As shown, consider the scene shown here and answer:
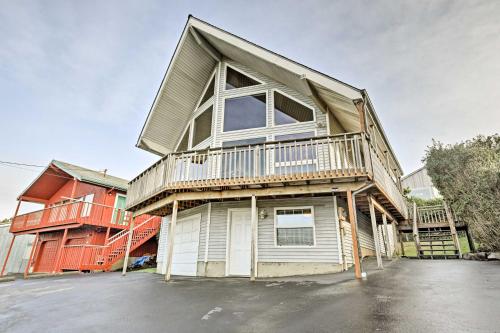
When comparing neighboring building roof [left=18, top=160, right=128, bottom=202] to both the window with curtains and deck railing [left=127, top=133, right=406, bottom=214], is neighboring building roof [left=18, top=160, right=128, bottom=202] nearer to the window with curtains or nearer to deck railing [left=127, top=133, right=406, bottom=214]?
the window with curtains

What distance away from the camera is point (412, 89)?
43.6 feet

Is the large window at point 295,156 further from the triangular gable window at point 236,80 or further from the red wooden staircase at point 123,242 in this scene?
the red wooden staircase at point 123,242

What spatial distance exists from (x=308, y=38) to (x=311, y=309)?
1375 centimetres

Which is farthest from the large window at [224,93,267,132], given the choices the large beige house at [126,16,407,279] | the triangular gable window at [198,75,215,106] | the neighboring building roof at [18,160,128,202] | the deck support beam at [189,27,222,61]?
the neighboring building roof at [18,160,128,202]

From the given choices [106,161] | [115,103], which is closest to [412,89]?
[115,103]

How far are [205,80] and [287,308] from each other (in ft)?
37.4

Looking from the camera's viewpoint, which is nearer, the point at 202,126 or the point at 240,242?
the point at 240,242

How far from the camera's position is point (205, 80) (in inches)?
507

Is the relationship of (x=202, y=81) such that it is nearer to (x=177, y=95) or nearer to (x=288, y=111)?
(x=177, y=95)

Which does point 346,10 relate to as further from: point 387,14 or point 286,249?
point 286,249

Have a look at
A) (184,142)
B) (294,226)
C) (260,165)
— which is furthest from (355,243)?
(184,142)

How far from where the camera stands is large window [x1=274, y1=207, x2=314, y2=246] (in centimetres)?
848

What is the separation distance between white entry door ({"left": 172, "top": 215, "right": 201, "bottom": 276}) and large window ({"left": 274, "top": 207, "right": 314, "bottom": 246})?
10.5 feet

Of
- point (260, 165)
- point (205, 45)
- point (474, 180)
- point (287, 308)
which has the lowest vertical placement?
point (287, 308)
